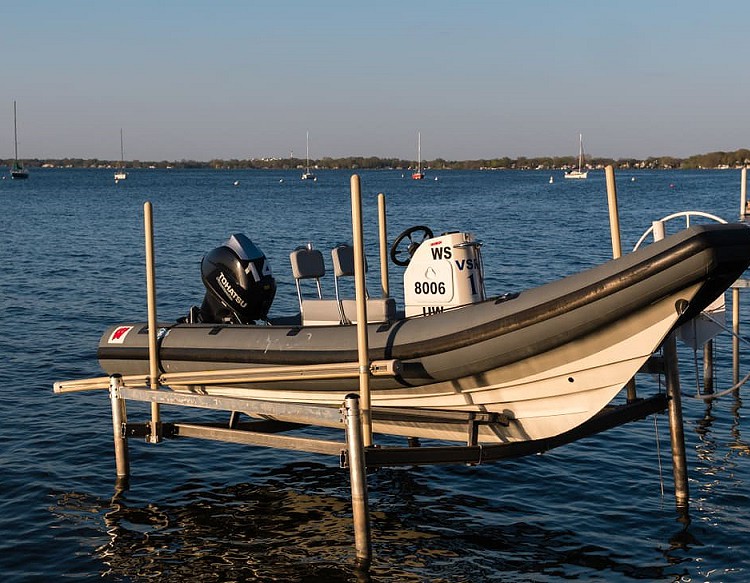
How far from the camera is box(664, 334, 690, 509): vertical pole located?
884cm

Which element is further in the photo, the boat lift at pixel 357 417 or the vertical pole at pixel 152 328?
the vertical pole at pixel 152 328

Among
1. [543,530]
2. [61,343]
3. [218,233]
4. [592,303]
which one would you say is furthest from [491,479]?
[218,233]

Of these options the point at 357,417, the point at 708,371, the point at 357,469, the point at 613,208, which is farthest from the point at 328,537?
the point at 708,371

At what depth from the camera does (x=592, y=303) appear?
743cm

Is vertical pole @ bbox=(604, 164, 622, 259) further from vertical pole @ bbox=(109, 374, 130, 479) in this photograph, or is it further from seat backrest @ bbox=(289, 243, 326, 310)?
vertical pole @ bbox=(109, 374, 130, 479)

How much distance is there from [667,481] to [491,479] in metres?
1.85

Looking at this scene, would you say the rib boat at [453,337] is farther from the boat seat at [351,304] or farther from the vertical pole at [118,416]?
the vertical pole at [118,416]

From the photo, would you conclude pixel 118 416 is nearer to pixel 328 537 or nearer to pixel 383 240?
pixel 328 537

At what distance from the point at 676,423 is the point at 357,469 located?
10.6 ft

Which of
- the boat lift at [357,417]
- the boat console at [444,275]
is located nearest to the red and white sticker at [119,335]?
the boat lift at [357,417]

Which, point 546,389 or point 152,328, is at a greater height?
point 152,328

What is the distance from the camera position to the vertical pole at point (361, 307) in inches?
307

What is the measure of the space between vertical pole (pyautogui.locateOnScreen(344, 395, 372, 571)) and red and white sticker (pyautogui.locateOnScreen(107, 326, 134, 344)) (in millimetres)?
3344

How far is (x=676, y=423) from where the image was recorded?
8992mm
